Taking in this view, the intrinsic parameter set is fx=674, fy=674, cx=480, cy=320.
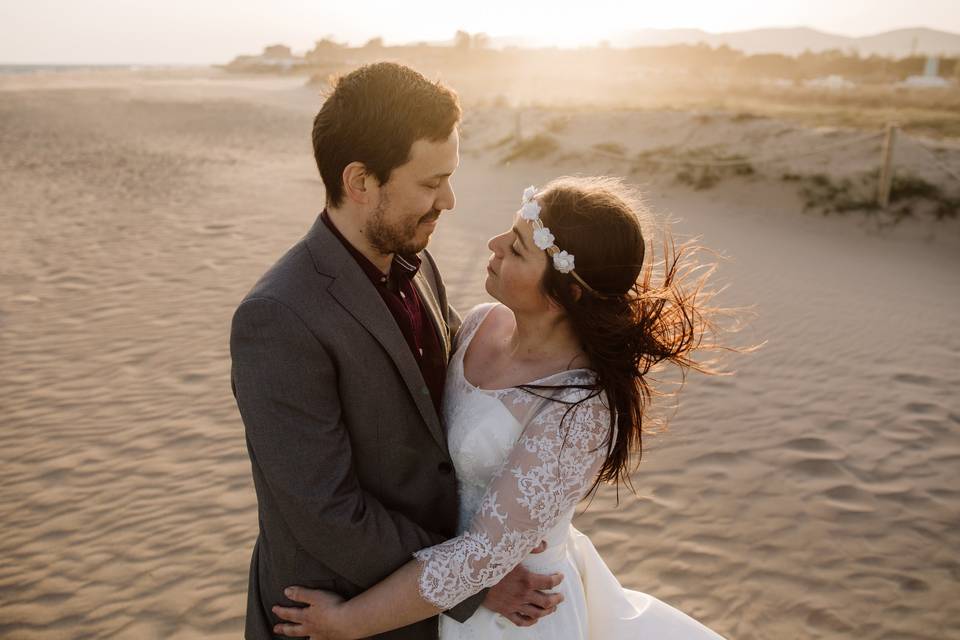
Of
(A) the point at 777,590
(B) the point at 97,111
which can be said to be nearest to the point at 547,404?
(A) the point at 777,590

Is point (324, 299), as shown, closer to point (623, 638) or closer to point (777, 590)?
point (623, 638)

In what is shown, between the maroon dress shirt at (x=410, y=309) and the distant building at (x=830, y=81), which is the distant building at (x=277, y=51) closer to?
the distant building at (x=830, y=81)

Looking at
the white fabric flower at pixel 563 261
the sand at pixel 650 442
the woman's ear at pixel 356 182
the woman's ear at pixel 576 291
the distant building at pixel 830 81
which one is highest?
the distant building at pixel 830 81

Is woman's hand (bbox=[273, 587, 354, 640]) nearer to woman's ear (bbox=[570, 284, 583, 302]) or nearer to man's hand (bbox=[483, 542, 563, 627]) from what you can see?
man's hand (bbox=[483, 542, 563, 627])

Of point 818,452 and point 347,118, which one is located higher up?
point 347,118

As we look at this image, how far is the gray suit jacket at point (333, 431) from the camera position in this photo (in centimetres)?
165

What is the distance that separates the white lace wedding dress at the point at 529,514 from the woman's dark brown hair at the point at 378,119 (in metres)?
0.74

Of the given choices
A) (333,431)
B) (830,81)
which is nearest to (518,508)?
(333,431)

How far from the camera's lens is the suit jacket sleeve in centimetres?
164

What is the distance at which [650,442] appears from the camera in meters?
5.39

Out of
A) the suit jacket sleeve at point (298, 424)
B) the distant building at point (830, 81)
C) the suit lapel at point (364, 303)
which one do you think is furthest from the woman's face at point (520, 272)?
the distant building at point (830, 81)

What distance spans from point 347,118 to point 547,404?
0.98 meters

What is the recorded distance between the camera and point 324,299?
1.74m

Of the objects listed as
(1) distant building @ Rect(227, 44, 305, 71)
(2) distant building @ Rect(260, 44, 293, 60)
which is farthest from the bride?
(2) distant building @ Rect(260, 44, 293, 60)
